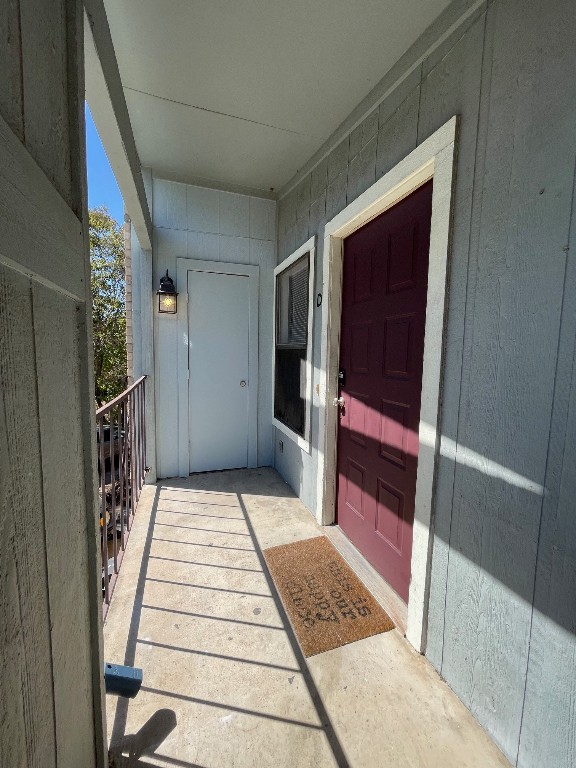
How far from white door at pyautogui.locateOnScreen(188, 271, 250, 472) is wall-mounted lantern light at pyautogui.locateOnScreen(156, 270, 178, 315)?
0.18 m

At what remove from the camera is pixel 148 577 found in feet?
6.12

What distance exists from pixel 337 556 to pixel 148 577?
3.69 feet

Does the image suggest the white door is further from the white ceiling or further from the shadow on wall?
the shadow on wall

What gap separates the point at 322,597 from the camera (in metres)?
1.74

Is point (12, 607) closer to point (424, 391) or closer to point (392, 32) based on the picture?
point (424, 391)

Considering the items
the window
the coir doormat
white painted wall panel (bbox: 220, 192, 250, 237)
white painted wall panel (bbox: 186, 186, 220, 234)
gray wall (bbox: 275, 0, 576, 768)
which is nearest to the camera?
gray wall (bbox: 275, 0, 576, 768)

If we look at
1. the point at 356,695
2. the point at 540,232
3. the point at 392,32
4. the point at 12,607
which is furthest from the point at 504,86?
the point at 356,695

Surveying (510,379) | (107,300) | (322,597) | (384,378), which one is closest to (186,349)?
(384,378)

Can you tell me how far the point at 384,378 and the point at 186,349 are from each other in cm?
201

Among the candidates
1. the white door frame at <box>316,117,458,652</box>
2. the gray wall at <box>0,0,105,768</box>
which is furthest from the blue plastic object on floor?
the white door frame at <box>316,117,458,652</box>

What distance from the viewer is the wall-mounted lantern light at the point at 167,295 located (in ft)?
9.50

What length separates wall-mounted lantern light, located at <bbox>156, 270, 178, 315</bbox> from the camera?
2896mm

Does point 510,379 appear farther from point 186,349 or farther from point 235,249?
point 235,249

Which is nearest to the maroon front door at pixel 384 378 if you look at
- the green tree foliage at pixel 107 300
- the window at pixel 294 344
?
the window at pixel 294 344
